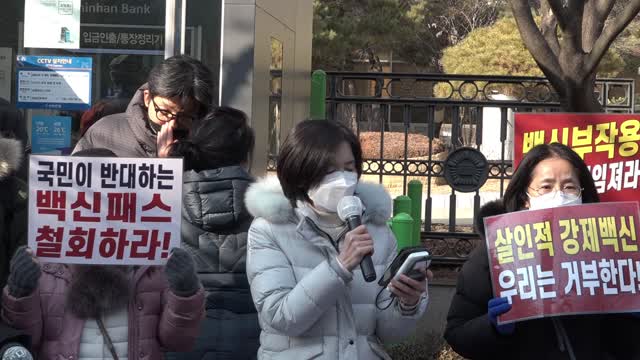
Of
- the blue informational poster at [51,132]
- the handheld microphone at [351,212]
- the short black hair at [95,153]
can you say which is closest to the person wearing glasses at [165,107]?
the short black hair at [95,153]

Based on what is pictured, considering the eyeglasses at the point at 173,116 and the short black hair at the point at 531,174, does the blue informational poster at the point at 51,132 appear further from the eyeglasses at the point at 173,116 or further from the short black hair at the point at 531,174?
the short black hair at the point at 531,174

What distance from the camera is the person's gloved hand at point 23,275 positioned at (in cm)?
314

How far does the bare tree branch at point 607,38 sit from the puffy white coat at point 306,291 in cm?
420

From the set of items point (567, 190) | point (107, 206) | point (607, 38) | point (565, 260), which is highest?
point (607, 38)

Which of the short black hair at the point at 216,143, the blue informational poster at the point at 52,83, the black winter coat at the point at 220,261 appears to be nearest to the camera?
the black winter coat at the point at 220,261

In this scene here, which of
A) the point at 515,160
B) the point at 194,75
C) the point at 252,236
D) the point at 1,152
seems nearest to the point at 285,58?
the point at 515,160

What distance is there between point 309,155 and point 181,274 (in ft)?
1.76

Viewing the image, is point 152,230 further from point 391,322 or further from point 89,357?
point 391,322

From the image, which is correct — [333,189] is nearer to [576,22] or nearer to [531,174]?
[531,174]

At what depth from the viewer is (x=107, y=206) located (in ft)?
11.3

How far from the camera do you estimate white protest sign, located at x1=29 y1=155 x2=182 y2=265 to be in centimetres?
339

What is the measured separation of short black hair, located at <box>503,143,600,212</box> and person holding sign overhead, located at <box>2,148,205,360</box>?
41.9 inches

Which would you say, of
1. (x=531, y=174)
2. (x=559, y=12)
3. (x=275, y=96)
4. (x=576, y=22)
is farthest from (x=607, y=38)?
(x=531, y=174)

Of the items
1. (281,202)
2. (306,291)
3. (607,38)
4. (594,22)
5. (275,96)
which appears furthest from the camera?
(275,96)
